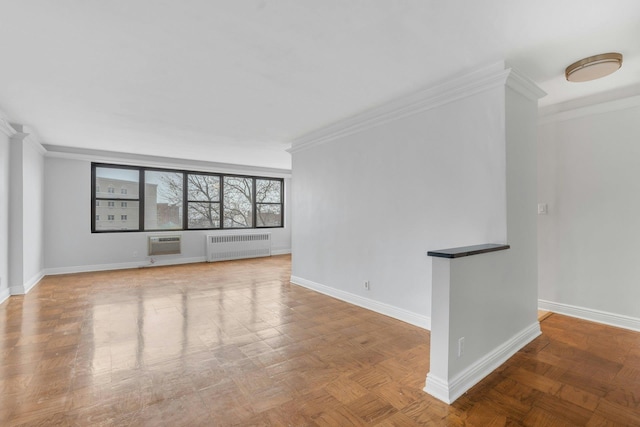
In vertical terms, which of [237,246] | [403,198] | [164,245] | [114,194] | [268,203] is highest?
[114,194]

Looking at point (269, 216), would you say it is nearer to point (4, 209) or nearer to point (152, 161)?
point (152, 161)

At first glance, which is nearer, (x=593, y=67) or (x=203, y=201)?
(x=593, y=67)

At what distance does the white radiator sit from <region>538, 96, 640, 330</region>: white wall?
612 centimetres

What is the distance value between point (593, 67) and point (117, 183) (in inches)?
302

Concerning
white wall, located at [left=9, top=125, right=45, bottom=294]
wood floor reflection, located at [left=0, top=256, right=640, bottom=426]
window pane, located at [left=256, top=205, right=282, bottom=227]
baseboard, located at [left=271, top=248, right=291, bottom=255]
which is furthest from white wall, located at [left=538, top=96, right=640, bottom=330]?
white wall, located at [left=9, top=125, right=45, bottom=294]

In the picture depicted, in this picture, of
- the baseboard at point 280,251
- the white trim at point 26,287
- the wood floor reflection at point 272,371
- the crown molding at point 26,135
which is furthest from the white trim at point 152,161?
the wood floor reflection at point 272,371

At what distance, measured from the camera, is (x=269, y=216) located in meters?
8.68

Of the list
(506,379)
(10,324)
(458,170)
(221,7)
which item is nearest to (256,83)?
(221,7)

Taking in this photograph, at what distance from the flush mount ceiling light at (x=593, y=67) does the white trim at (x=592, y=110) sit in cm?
84

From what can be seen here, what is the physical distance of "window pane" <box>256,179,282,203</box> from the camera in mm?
8484

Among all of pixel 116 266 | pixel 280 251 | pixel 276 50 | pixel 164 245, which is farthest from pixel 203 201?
pixel 276 50

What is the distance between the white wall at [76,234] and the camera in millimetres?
5777

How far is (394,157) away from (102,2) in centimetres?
274

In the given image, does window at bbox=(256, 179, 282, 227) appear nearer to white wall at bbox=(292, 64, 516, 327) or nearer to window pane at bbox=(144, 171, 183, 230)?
window pane at bbox=(144, 171, 183, 230)
